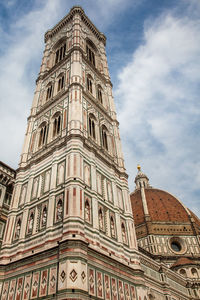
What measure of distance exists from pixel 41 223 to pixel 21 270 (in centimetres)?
243

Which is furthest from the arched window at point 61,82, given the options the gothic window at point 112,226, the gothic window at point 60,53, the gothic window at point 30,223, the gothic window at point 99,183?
the gothic window at point 112,226

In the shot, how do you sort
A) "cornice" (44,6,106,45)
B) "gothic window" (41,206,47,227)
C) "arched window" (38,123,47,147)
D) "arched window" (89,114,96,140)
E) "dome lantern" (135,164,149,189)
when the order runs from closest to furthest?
"gothic window" (41,206,47,227)
"arched window" (89,114,96,140)
"arched window" (38,123,47,147)
"cornice" (44,6,106,45)
"dome lantern" (135,164,149,189)

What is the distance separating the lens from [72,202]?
13148 mm

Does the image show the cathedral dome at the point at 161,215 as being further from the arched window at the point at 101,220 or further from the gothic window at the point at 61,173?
the gothic window at the point at 61,173

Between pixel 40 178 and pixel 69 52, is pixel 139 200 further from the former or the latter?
pixel 40 178

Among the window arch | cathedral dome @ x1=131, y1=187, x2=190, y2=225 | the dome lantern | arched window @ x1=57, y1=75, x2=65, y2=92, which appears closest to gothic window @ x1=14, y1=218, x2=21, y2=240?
arched window @ x1=57, y1=75, x2=65, y2=92

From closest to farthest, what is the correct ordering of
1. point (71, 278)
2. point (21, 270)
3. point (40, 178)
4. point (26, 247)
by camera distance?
point (71, 278), point (21, 270), point (26, 247), point (40, 178)

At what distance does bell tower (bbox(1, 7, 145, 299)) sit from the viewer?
11.8 metres

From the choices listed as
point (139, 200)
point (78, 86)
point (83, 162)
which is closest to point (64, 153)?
point (83, 162)


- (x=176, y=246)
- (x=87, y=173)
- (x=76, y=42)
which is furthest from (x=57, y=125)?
(x=176, y=246)

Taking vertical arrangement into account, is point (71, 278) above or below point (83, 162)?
below

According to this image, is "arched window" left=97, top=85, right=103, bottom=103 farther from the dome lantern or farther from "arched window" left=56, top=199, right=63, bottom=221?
the dome lantern

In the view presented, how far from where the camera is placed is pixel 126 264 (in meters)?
14.6

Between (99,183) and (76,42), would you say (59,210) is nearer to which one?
(99,183)
